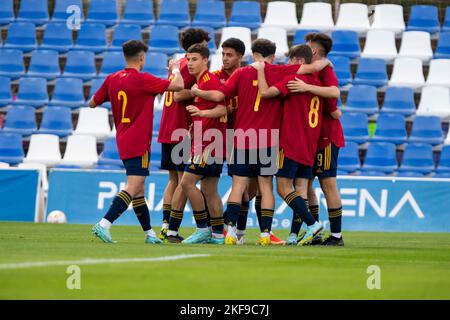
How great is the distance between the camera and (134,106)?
9.55 meters

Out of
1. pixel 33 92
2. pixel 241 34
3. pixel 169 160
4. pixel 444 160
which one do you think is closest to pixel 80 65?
pixel 33 92

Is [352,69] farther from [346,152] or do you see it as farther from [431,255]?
[431,255]

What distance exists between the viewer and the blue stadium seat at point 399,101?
749 inches

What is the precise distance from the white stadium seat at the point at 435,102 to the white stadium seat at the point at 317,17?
2.70m

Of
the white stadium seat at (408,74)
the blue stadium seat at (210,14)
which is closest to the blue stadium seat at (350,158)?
the white stadium seat at (408,74)

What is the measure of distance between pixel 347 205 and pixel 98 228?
7.13m

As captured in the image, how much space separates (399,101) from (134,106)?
10.6 metres

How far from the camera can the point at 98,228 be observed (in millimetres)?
9328

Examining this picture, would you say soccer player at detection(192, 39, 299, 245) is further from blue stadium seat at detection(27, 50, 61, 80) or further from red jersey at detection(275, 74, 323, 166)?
blue stadium seat at detection(27, 50, 61, 80)

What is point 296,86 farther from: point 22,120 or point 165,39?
point 165,39

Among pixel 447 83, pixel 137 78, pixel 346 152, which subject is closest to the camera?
pixel 137 78

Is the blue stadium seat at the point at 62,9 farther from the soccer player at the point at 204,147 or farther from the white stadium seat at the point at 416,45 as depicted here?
the soccer player at the point at 204,147

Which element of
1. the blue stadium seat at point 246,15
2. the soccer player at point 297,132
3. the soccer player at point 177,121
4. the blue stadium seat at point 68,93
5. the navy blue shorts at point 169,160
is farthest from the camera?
the blue stadium seat at point 246,15
